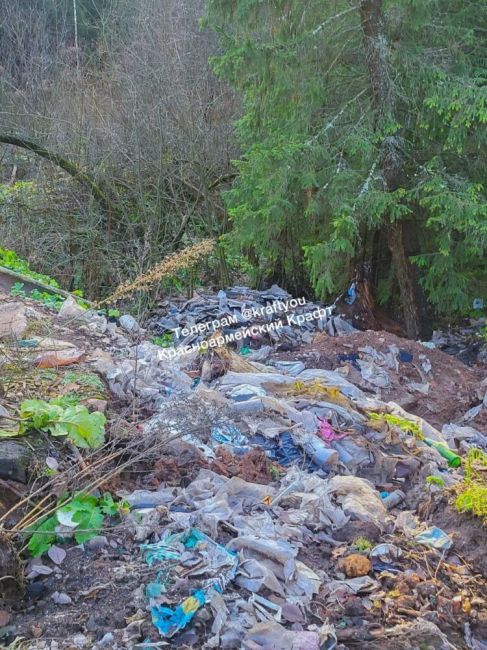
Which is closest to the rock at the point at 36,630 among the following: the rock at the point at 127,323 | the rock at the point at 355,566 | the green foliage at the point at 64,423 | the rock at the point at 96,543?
the rock at the point at 96,543

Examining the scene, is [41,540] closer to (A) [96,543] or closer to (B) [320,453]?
(A) [96,543]

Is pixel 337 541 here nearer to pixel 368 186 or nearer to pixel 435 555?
pixel 435 555

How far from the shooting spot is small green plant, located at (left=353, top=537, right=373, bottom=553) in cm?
313

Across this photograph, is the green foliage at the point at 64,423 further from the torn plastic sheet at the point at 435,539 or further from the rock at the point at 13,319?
the rock at the point at 13,319

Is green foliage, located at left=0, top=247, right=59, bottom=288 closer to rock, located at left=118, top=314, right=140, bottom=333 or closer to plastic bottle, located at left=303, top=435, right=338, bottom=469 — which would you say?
rock, located at left=118, top=314, right=140, bottom=333

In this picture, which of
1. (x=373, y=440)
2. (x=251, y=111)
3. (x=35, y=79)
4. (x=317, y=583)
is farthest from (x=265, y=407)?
(x=35, y=79)

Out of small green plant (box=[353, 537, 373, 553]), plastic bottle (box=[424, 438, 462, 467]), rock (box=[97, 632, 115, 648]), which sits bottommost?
plastic bottle (box=[424, 438, 462, 467])

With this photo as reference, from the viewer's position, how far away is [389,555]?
311 centimetres

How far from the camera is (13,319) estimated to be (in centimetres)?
547

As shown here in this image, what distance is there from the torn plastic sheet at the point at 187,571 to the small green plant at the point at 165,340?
464 centimetres

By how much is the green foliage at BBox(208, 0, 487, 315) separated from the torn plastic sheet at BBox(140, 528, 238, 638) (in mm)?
4853

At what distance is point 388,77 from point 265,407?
4974 millimetres

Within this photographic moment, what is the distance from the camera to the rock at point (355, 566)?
2.93m

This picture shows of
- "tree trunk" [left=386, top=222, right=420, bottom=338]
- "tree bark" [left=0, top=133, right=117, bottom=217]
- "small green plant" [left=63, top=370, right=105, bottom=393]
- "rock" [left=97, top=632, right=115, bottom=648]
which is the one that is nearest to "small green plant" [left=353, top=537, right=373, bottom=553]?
"rock" [left=97, top=632, right=115, bottom=648]
